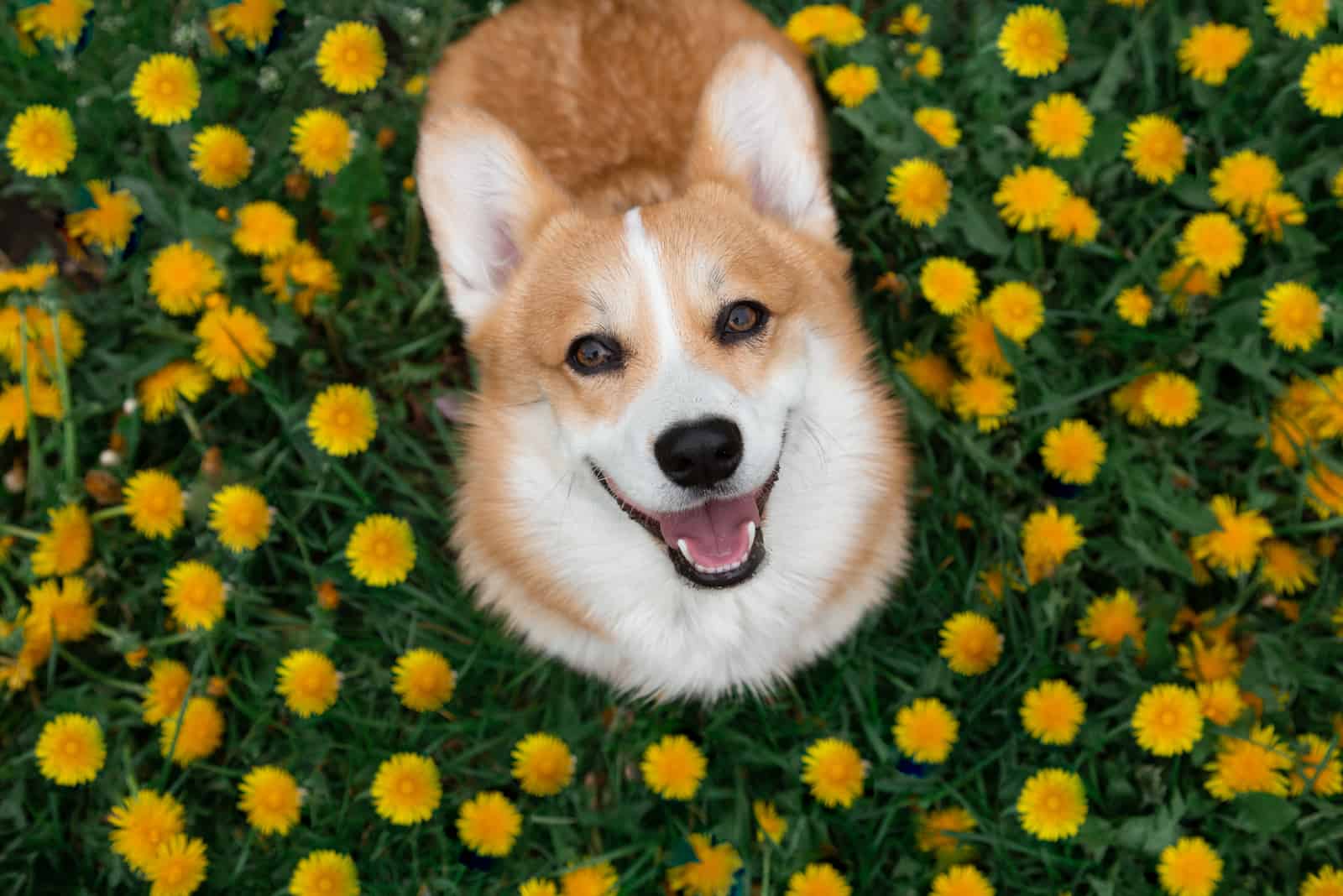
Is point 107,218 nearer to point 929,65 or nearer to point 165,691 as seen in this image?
point 165,691

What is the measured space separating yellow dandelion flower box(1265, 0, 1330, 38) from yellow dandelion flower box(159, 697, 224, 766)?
3.68 m

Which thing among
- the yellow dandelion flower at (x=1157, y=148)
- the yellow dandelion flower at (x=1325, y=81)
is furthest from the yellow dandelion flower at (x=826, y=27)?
the yellow dandelion flower at (x=1325, y=81)

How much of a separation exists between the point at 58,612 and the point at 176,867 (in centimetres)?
85

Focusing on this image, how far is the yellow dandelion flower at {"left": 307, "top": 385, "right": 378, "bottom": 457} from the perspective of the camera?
2.79 meters

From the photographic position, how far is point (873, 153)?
3.19 m

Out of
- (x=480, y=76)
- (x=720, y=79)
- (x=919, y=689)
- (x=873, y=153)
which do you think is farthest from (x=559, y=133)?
(x=919, y=689)

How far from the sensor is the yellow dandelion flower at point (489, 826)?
8.34ft

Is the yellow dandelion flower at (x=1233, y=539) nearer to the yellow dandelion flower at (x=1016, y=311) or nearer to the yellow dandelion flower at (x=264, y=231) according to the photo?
the yellow dandelion flower at (x=1016, y=311)

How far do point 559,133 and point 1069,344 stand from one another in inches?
66.8

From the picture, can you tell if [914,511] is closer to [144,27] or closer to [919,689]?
[919,689]

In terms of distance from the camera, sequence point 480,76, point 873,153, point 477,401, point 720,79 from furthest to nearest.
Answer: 1. point 873,153
2. point 480,76
3. point 477,401
4. point 720,79

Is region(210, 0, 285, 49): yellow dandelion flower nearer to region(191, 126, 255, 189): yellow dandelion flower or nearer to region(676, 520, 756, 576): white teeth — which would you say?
region(191, 126, 255, 189): yellow dandelion flower

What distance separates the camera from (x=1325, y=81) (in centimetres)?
268

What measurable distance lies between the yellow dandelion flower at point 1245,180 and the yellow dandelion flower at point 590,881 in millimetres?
2615
